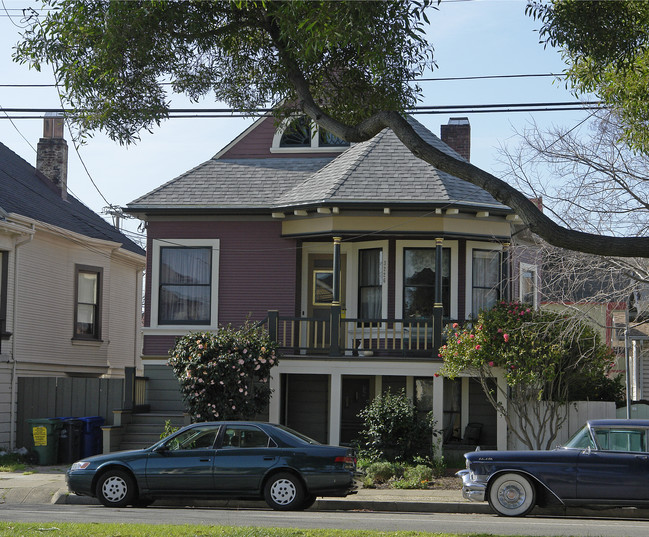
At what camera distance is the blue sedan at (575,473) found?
13.5 metres

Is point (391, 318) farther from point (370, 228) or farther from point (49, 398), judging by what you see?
point (49, 398)

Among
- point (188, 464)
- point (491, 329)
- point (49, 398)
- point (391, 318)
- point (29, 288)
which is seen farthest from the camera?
point (29, 288)

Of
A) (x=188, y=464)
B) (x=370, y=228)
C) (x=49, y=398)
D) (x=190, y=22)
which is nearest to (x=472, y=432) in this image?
(x=370, y=228)

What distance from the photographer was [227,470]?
14.2 m

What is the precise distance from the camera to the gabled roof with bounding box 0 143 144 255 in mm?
25094

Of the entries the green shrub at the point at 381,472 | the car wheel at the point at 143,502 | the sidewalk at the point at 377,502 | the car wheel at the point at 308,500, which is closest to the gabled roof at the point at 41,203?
the sidewalk at the point at 377,502

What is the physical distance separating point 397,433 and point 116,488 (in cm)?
670

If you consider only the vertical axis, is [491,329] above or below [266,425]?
above

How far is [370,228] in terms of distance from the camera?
21188mm

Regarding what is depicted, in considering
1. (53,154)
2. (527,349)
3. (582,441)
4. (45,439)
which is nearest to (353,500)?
(582,441)

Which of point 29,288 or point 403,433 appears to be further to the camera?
point 29,288

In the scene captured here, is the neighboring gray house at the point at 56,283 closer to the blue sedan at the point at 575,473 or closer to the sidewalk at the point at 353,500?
the sidewalk at the point at 353,500

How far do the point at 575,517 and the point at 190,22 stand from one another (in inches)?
368

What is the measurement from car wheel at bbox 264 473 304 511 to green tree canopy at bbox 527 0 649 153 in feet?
22.8
